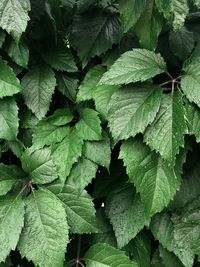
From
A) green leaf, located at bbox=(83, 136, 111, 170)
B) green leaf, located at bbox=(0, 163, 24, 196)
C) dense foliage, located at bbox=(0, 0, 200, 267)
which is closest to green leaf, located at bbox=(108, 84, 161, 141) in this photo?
dense foliage, located at bbox=(0, 0, 200, 267)

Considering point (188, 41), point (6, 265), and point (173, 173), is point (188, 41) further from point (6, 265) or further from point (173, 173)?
point (6, 265)

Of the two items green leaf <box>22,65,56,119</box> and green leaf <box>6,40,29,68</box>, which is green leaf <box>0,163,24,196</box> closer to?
green leaf <box>22,65,56,119</box>

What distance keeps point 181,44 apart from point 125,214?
0.53m

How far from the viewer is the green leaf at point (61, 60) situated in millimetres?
1308

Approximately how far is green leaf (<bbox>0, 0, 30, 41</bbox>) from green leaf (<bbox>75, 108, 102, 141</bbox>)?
0.30 m

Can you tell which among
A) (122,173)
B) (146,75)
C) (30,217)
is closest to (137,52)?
(146,75)

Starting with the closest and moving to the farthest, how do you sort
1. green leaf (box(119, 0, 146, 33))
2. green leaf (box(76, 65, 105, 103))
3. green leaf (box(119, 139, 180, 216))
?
1. green leaf (box(119, 0, 146, 33))
2. green leaf (box(119, 139, 180, 216))
3. green leaf (box(76, 65, 105, 103))

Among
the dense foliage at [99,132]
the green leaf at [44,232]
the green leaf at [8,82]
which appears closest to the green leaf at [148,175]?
the dense foliage at [99,132]

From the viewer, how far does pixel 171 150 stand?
41.0 inches

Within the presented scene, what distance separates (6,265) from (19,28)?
2.43 feet

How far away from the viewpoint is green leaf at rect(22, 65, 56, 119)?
4.20ft

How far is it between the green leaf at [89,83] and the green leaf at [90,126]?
57 millimetres

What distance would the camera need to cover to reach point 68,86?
1337 millimetres

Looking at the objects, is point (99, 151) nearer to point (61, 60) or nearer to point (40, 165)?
point (40, 165)
